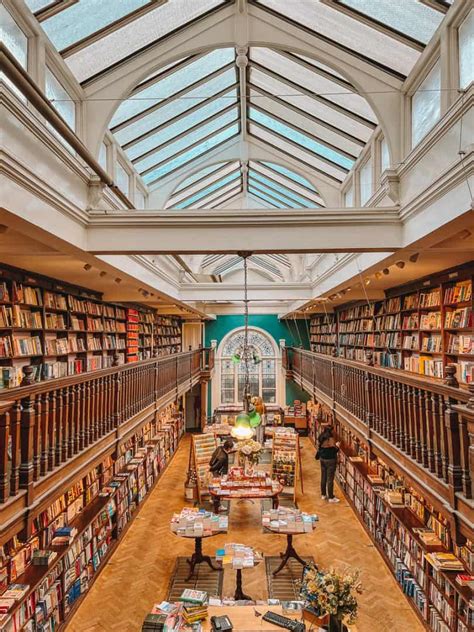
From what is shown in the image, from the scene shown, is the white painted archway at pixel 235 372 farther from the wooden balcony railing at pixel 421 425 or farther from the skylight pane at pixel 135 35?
the skylight pane at pixel 135 35

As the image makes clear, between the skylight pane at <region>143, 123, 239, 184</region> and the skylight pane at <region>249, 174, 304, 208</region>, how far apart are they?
70.5 inches

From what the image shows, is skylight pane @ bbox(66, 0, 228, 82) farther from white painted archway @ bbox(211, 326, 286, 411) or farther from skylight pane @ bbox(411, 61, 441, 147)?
white painted archway @ bbox(211, 326, 286, 411)

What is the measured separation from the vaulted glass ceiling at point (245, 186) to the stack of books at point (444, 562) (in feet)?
17.6

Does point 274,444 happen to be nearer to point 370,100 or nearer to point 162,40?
point 370,100

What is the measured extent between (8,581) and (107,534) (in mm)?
2584

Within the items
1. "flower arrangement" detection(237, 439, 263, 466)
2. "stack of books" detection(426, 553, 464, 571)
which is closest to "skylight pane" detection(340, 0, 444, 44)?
"stack of books" detection(426, 553, 464, 571)

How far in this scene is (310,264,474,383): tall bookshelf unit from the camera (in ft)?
16.4

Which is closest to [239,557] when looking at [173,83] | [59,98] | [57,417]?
[57,417]

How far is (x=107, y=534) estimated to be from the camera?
6.41 meters

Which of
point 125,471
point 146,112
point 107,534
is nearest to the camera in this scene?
point 146,112

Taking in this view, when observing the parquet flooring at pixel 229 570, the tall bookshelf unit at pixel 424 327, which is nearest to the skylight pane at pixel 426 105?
the tall bookshelf unit at pixel 424 327

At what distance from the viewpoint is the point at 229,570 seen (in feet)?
20.7

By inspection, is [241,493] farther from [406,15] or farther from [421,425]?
[406,15]

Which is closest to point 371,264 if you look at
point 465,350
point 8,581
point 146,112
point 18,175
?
point 465,350
